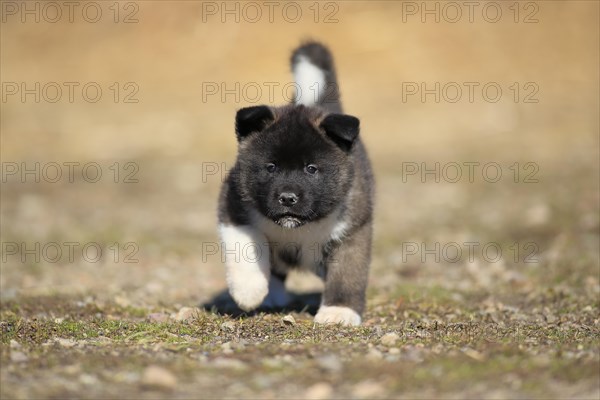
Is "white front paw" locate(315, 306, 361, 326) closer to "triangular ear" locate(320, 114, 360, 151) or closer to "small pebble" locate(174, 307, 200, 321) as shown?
"small pebble" locate(174, 307, 200, 321)

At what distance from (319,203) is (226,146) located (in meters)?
10.9

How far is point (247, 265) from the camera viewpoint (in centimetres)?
663

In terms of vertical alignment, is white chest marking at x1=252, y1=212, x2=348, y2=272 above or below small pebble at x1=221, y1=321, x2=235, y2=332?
above

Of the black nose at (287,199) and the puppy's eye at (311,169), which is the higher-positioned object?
the puppy's eye at (311,169)

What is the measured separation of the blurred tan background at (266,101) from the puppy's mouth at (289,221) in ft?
7.44

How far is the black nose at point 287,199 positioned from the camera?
6.34 metres

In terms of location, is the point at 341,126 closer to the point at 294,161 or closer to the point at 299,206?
the point at 294,161

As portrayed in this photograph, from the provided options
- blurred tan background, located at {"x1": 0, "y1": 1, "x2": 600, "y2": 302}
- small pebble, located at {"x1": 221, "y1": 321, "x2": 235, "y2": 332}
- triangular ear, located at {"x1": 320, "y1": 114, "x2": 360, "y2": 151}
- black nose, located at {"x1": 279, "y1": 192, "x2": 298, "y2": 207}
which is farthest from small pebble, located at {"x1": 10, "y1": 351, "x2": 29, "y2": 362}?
blurred tan background, located at {"x1": 0, "y1": 1, "x2": 600, "y2": 302}

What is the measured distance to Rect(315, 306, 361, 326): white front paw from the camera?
648 centimetres

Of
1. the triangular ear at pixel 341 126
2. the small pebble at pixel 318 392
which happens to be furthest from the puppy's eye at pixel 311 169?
the small pebble at pixel 318 392

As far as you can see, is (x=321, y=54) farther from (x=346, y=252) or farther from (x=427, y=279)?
(x=427, y=279)

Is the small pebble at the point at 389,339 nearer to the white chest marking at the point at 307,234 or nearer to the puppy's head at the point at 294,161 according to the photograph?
the puppy's head at the point at 294,161

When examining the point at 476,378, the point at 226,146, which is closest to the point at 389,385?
the point at 476,378

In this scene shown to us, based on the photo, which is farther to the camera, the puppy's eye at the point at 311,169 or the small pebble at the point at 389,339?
the puppy's eye at the point at 311,169
